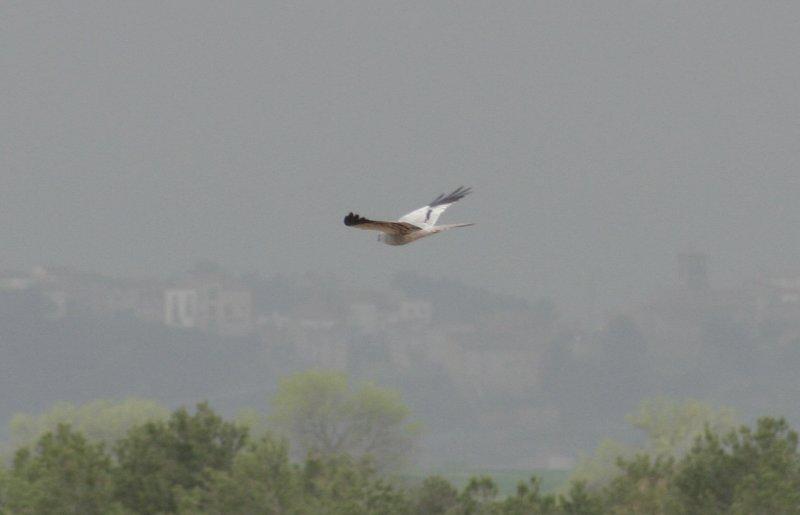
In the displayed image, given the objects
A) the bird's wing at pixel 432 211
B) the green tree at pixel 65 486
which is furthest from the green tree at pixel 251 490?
the bird's wing at pixel 432 211

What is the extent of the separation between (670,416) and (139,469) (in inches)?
3843

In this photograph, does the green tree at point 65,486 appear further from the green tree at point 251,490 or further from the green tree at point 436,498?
the green tree at point 436,498

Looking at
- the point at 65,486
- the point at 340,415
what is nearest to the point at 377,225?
the point at 65,486

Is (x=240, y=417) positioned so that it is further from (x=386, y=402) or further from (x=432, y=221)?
(x=432, y=221)

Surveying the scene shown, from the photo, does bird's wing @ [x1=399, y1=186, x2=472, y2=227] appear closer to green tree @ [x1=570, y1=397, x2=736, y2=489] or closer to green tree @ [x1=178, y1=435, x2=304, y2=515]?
green tree @ [x1=178, y1=435, x2=304, y2=515]

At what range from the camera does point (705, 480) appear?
3956cm

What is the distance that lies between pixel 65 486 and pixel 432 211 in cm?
1706

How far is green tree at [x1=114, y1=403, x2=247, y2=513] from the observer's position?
37.8 m

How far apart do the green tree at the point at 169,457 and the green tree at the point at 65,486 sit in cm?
159

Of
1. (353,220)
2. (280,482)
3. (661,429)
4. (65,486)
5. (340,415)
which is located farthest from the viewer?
(340,415)

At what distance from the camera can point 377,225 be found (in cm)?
1711

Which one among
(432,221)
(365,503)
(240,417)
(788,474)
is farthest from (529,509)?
(240,417)

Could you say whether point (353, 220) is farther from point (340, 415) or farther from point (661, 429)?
point (340, 415)

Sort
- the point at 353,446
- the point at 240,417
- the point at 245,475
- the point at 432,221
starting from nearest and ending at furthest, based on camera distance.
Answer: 1. the point at 432,221
2. the point at 245,475
3. the point at 353,446
4. the point at 240,417
